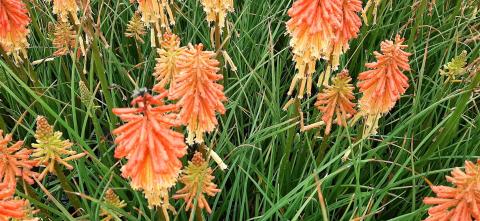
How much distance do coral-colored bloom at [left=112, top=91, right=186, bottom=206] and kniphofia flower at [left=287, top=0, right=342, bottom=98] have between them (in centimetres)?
73

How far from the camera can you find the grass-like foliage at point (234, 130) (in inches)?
84.0

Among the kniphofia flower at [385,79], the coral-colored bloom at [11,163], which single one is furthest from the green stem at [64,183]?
the kniphofia flower at [385,79]

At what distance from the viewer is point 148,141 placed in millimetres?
1628

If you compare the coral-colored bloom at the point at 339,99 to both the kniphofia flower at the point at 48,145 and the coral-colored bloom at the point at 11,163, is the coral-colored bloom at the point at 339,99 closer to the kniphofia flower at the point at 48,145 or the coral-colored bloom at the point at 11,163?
the kniphofia flower at the point at 48,145

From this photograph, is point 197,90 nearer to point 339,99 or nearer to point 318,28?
point 318,28

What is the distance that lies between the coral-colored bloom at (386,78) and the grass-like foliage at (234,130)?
42mm

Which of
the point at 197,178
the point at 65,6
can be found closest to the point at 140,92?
the point at 197,178

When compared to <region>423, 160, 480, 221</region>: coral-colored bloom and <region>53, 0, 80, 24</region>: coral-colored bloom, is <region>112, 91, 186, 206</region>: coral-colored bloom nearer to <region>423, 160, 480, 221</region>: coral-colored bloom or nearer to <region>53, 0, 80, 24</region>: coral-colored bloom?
<region>423, 160, 480, 221</region>: coral-colored bloom

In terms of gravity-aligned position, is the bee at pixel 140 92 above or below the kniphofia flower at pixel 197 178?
above

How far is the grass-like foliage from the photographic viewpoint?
213 cm

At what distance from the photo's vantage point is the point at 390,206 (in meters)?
3.06

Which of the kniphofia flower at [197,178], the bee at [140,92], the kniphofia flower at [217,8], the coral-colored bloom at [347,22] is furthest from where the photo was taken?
the kniphofia flower at [217,8]

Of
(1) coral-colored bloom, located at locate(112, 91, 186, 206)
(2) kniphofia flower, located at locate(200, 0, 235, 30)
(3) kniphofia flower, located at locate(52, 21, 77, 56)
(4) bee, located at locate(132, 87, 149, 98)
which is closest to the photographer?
(4) bee, located at locate(132, 87, 149, 98)

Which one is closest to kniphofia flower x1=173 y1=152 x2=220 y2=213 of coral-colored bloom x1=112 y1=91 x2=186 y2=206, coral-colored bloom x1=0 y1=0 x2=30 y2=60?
coral-colored bloom x1=112 y1=91 x2=186 y2=206
